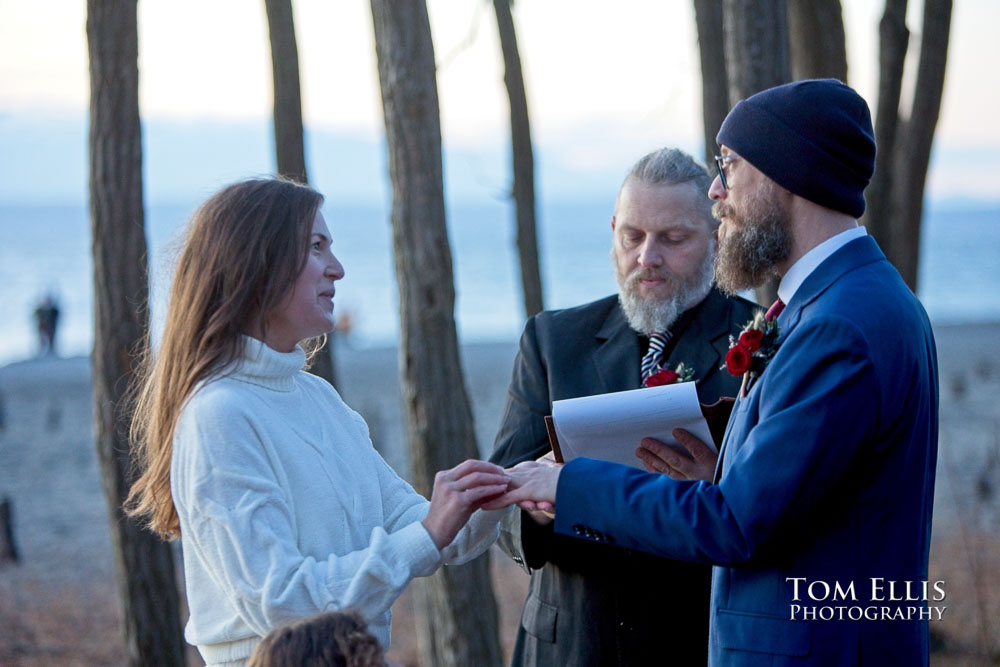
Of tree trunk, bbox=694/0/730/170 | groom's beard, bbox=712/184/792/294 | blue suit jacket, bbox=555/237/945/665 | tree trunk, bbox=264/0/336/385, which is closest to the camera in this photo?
blue suit jacket, bbox=555/237/945/665

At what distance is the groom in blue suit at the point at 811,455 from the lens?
7.18ft

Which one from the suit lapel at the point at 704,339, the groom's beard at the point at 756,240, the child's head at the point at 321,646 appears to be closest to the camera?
the child's head at the point at 321,646

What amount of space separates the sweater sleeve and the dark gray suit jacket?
90 cm

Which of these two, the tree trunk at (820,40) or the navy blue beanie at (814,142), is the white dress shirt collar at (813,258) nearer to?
the navy blue beanie at (814,142)

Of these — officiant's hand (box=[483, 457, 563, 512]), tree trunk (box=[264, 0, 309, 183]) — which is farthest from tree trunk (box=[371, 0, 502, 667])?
officiant's hand (box=[483, 457, 563, 512])

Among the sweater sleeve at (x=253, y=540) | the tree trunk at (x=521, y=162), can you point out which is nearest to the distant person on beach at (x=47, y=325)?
the tree trunk at (x=521, y=162)

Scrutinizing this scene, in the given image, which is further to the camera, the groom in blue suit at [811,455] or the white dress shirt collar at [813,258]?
the white dress shirt collar at [813,258]

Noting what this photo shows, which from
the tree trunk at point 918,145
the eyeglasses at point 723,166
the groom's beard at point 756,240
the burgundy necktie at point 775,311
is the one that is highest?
the tree trunk at point 918,145

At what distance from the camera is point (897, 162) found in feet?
19.9

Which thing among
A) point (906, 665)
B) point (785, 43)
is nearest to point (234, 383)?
point (906, 665)

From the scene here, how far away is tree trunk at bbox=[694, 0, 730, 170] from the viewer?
6.56 meters

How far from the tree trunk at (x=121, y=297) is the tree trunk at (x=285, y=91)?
0.88 m

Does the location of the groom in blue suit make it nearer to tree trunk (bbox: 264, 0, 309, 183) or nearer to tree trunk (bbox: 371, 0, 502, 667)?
tree trunk (bbox: 371, 0, 502, 667)

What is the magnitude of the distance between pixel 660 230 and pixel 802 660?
58.3 inches
